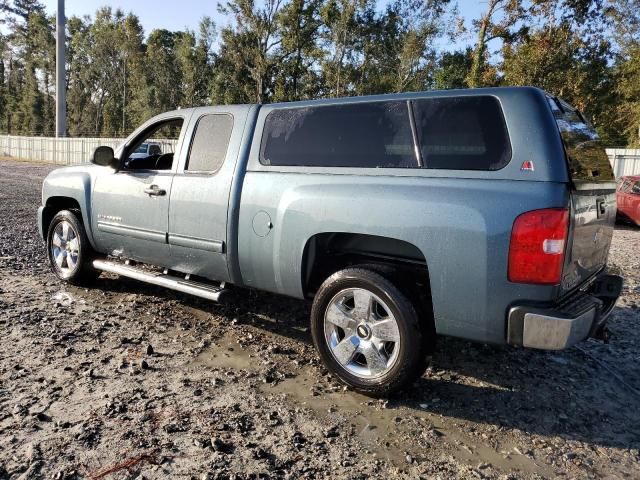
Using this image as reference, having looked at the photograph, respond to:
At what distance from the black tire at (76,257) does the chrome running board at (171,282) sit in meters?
0.30

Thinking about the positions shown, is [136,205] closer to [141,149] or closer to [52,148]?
[141,149]

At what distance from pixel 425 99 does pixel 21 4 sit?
71595 millimetres

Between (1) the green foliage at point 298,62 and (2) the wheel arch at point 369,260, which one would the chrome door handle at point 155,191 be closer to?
(2) the wheel arch at point 369,260

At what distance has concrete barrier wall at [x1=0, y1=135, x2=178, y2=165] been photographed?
105ft

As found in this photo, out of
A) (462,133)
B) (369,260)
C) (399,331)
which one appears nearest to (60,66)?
(369,260)

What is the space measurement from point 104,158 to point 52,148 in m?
34.6

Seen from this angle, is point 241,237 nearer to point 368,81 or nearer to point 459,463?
point 459,463

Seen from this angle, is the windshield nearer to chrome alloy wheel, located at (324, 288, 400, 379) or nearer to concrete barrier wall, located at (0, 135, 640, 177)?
chrome alloy wheel, located at (324, 288, 400, 379)

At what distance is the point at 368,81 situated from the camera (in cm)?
3469

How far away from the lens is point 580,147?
3.26 meters

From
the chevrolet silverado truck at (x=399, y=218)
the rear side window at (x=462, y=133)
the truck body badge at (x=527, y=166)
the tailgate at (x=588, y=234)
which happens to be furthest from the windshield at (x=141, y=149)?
the tailgate at (x=588, y=234)

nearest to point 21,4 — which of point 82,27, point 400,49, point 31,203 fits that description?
point 82,27

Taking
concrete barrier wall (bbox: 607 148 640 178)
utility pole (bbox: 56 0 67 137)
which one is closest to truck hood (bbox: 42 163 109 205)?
concrete barrier wall (bbox: 607 148 640 178)

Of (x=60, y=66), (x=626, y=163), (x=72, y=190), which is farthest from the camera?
(x=60, y=66)
